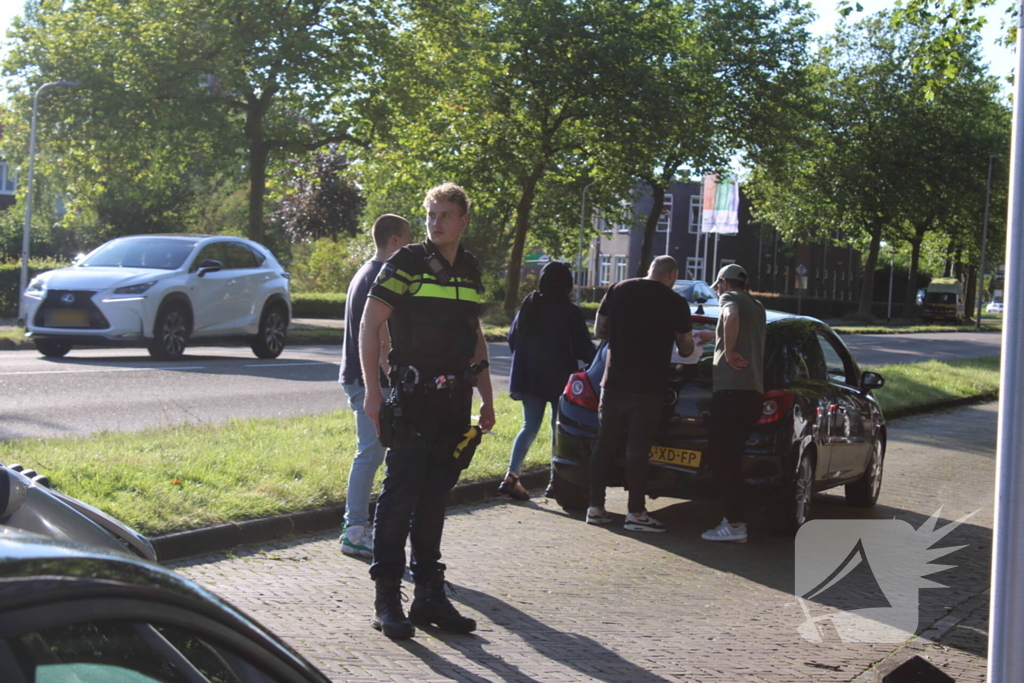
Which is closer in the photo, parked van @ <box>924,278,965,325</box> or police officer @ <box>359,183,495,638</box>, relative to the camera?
police officer @ <box>359,183,495,638</box>

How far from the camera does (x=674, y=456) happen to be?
736cm

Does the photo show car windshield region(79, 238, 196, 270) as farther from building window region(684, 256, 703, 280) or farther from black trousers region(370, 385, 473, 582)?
building window region(684, 256, 703, 280)

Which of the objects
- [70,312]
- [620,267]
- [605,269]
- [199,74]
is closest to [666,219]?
[620,267]

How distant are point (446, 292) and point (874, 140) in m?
54.5

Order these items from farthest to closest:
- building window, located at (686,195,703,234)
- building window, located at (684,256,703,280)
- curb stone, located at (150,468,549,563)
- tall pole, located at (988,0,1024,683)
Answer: building window, located at (686,195,703,234) < building window, located at (684,256,703,280) < curb stone, located at (150,468,549,563) < tall pole, located at (988,0,1024,683)

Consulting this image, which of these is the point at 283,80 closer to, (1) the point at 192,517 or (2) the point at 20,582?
(1) the point at 192,517

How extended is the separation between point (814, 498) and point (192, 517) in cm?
524

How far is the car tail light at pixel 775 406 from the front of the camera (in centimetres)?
728

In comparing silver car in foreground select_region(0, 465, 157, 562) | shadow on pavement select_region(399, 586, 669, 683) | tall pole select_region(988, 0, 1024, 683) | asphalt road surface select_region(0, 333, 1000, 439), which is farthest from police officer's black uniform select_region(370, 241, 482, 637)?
asphalt road surface select_region(0, 333, 1000, 439)

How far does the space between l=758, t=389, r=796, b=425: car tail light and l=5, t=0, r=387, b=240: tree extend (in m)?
20.8

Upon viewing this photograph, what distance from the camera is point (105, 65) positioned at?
86.1 ft

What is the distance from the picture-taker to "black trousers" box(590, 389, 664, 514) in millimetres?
7164

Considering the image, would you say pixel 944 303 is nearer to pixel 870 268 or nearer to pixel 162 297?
pixel 870 268

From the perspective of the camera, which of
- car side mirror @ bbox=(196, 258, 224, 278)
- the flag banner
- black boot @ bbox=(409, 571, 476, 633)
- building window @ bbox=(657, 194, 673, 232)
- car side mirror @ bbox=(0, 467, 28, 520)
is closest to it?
car side mirror @ bbox=(0, 467, 28, 520)
